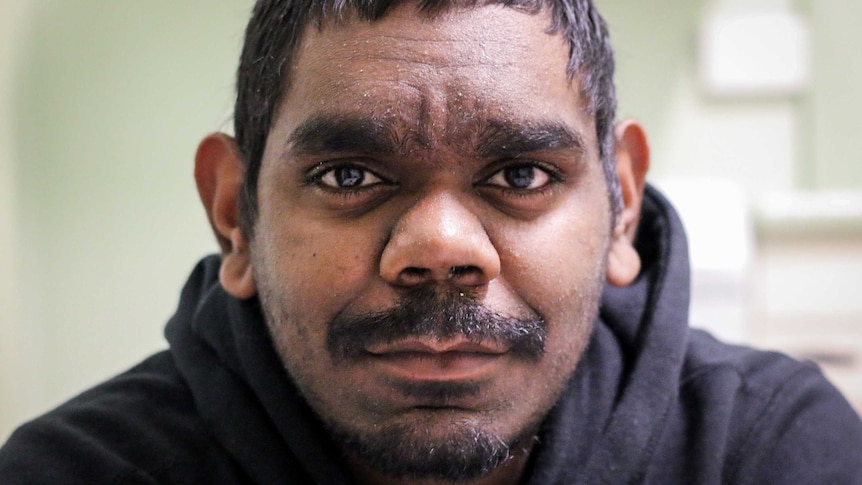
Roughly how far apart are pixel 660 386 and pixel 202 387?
46cm

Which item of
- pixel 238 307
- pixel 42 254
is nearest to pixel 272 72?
pixel 238 307

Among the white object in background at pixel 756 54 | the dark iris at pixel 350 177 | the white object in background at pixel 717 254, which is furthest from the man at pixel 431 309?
the white object in background at pixel 756 54

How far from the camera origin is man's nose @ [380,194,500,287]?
0.64 metres

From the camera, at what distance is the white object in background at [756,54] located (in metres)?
2.13

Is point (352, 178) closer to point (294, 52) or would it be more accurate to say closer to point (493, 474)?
point (294, 52)

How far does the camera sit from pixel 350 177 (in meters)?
0.71

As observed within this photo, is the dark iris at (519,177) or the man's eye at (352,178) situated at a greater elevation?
the man's eye at (352,178)

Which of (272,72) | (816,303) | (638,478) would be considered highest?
(272,72)

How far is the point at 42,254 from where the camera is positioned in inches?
76.9

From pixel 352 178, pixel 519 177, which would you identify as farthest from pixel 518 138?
pixel 352 178

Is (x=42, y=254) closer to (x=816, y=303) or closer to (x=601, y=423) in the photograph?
(x=601, y=423)

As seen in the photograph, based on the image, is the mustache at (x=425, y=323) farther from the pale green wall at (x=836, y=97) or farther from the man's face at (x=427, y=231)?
the pale green wall at (x=836, y=97)

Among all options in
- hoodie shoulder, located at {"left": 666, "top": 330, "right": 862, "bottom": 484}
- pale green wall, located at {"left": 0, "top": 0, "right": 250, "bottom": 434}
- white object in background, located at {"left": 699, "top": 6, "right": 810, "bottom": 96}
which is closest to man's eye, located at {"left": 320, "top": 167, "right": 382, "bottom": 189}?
hoodie shoulder, located at {"left": 666, "top": 330, "right": 862, "bottom": 484}

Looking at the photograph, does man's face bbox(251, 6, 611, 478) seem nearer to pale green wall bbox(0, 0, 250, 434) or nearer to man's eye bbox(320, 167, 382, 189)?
man's eye bbox(320, 167, 382, 189)
